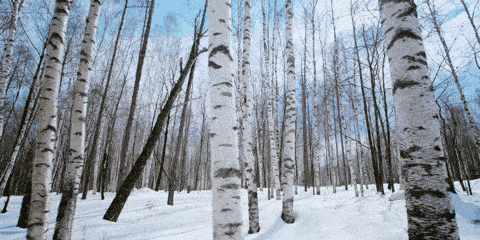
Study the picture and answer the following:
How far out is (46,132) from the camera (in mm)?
3285

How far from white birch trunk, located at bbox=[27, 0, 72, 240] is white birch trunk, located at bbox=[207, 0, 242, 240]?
2.38 m

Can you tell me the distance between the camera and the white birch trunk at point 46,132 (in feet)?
10.1

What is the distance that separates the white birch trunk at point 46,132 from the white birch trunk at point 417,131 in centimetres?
397

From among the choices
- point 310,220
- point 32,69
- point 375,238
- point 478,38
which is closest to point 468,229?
point 375,238

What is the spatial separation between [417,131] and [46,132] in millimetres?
4155

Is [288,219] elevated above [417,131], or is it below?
below

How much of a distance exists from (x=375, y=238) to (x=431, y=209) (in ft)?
10.1

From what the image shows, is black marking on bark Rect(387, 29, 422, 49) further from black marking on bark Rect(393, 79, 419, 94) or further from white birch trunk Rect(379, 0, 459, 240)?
black marking on bark Rect(393, 79, 419, 94)

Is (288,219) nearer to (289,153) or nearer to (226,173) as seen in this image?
(289,153)

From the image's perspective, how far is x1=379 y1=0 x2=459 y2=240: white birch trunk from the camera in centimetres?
177

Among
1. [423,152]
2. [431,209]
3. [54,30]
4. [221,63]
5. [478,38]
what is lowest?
[431,209]

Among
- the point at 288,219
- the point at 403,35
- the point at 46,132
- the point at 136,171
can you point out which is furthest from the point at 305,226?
the point at 46,132

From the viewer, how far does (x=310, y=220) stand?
6.04m

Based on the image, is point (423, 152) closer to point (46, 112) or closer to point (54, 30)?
point (46, 112)
